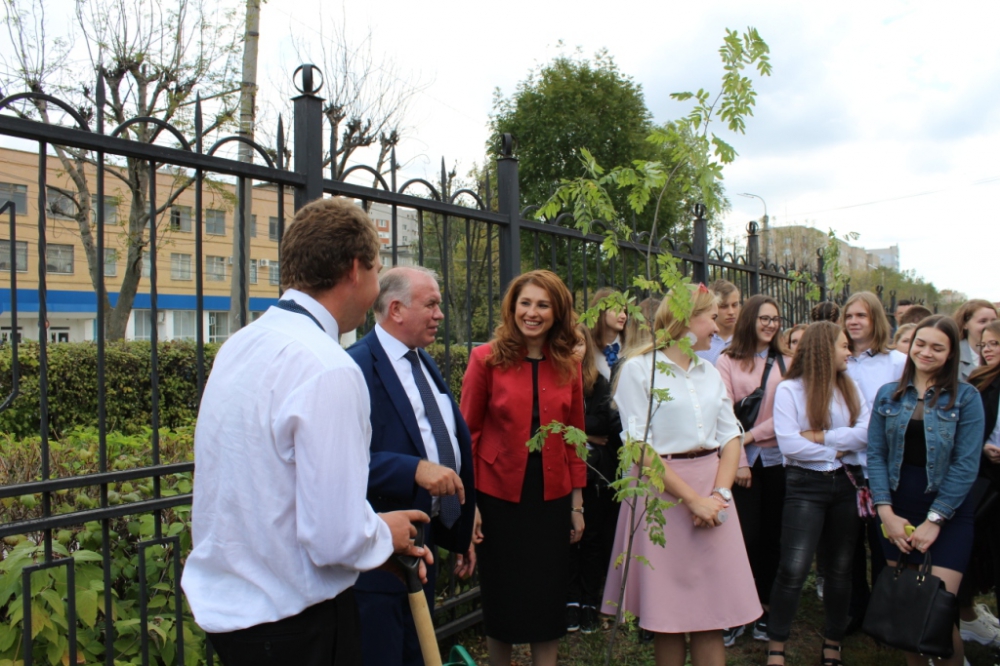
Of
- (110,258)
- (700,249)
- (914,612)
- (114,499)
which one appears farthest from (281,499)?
(110,258)

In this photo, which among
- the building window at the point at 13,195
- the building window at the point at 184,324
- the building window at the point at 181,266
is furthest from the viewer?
the building window at the point at 184,324

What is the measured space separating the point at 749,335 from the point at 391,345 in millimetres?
2657

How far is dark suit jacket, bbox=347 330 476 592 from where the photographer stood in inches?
90.8

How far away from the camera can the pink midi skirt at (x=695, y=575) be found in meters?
3.15

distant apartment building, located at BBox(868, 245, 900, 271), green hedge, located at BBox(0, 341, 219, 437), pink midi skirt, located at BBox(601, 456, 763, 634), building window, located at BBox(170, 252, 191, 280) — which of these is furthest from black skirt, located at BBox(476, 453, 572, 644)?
distant apartment building, located at BBox(868, 245, 900, 271)

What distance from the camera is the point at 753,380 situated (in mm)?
4414

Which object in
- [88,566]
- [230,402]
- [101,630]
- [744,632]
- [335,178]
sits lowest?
[744,632]

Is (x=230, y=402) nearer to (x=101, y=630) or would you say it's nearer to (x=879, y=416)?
(x=101, y=630)

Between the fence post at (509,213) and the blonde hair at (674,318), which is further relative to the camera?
the fence post at (509,213)

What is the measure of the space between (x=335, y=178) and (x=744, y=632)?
355 cm

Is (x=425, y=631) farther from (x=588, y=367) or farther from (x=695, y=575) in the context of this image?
(x=588, y=367)

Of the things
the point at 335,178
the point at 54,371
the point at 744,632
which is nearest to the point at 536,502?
the point at 335,178

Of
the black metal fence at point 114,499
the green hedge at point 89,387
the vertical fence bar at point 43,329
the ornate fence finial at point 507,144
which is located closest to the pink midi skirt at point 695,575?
the black metal fence at point 114,499

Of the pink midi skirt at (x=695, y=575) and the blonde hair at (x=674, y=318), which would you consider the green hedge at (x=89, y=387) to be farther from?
the pink midi skirt at (x=695, y=575)
